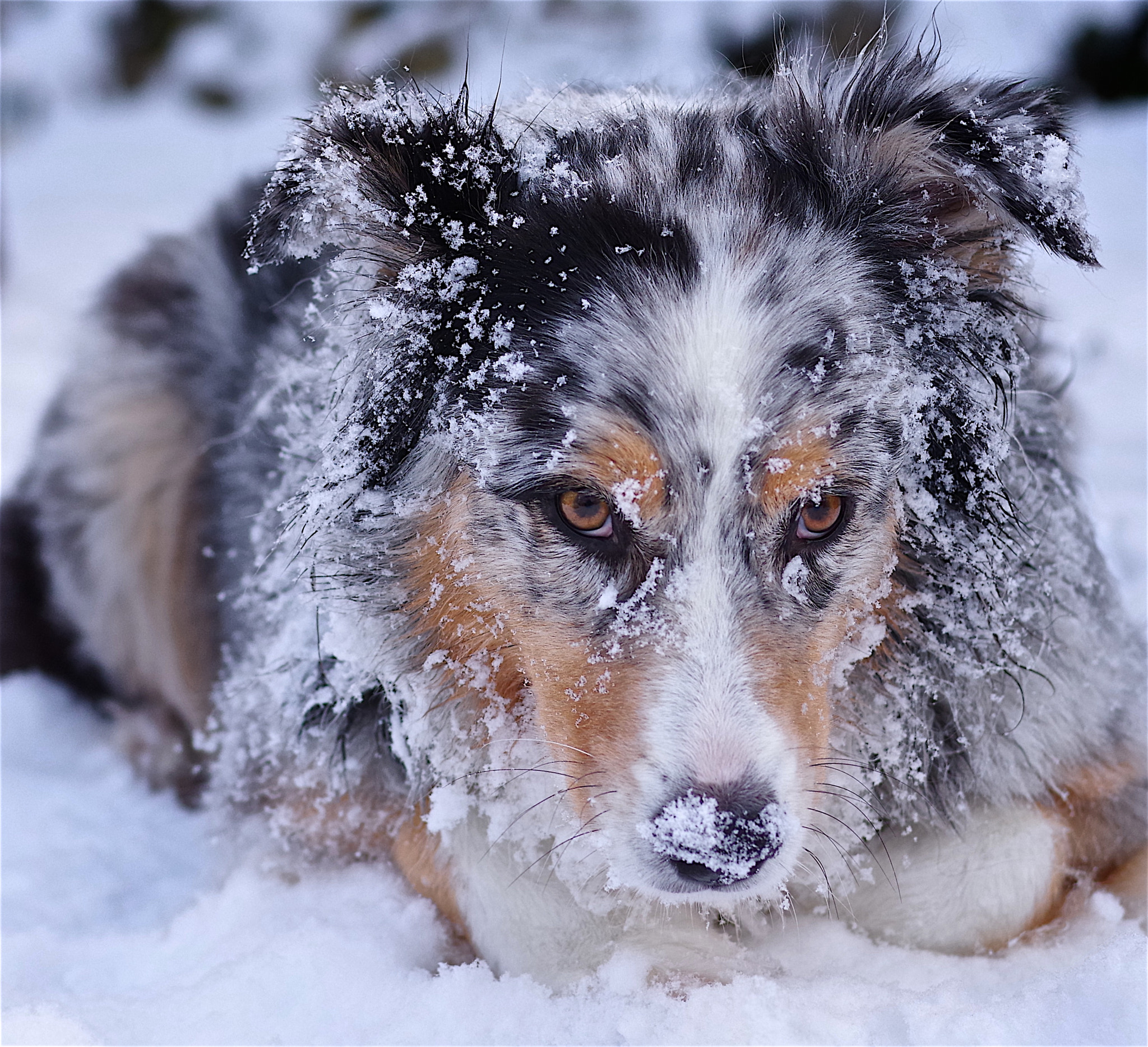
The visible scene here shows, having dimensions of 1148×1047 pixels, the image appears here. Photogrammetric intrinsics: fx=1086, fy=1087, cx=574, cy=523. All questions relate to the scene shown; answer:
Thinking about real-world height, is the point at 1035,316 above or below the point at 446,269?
above

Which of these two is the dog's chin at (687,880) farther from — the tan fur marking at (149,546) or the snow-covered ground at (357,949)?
the tan fur marking at (149,546)

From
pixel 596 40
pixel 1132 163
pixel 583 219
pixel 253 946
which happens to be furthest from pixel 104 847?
pixel 596 40

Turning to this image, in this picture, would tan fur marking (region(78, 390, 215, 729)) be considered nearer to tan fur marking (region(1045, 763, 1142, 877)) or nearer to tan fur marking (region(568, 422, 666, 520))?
tan fur marking (region(568, 422, 666, 520))

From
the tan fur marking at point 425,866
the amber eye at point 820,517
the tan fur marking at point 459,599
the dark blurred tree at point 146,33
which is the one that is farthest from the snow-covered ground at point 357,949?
the dark blurred tree at point 146,33

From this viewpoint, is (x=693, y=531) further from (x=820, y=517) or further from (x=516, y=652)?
(x=516, y=652)

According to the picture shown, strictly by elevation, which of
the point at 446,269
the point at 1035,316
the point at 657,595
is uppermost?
the point at 1035,316

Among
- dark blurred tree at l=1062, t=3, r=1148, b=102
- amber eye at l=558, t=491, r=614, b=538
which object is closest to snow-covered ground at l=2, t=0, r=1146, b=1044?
amber eye at l=558, t=491, r=614, b=538

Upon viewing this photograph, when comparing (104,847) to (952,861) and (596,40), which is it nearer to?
(952,861)
